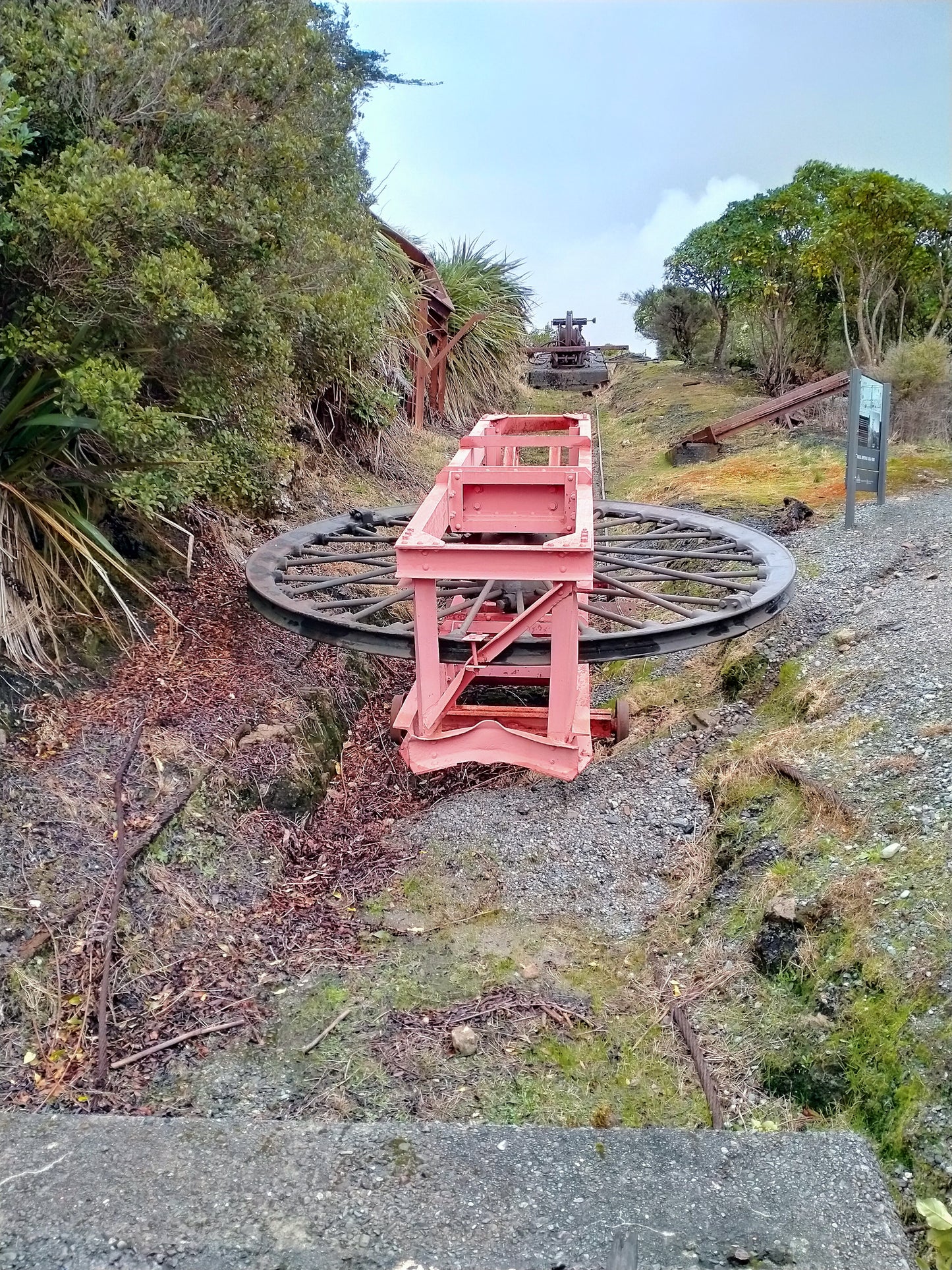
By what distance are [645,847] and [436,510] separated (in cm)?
193

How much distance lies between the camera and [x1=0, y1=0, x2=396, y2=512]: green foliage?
3641 mm

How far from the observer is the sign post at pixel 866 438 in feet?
25.9

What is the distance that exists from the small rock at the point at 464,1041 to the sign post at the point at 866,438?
639 cm

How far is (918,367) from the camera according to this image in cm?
1136

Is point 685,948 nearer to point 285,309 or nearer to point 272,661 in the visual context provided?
point 272,661

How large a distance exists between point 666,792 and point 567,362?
19.4 metres

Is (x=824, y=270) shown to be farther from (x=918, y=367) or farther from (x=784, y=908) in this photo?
(x=784, y=908)

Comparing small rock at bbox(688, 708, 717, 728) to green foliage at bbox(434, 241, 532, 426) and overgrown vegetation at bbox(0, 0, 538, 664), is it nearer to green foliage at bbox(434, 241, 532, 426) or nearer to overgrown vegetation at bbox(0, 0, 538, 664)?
overgrown vegetation at bbox(0, 0, 538, 664)

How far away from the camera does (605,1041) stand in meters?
3.07

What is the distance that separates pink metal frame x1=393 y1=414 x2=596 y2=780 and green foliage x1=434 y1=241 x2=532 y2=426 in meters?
9.26

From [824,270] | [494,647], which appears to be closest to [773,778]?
[494,647]

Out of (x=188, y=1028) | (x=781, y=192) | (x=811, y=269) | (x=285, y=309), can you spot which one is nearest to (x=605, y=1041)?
(x=188, y=1028)

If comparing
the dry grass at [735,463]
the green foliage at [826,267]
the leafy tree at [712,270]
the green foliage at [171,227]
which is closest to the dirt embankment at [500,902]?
the green foliage at [171,227]

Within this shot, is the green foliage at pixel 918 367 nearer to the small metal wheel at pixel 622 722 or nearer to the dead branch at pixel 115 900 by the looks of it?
the small metal wheel at pixel 622 722
